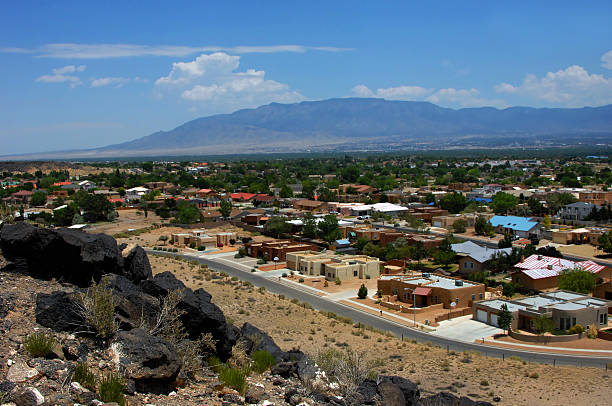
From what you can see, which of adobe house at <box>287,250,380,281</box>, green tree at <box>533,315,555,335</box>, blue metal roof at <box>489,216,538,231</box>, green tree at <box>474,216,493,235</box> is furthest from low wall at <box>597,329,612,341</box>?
green tree at <box>474,216,493,235</box>

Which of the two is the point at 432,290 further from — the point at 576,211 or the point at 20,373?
the point at 576,211

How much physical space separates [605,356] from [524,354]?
3.53m

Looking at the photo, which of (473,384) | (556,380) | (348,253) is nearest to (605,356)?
(556,380)

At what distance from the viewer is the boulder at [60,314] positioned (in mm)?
12641

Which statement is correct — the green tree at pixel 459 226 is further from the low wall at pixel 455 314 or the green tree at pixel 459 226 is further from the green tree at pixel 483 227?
the low wall at pixel 455 314

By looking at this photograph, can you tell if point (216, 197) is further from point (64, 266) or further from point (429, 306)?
point (64, 266)

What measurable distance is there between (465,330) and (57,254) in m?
21.2

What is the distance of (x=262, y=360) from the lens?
628 inches

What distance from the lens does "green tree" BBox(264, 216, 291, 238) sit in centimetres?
6138

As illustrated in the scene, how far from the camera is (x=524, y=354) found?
25875 millimetres

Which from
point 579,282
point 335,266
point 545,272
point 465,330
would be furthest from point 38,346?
point 545,272

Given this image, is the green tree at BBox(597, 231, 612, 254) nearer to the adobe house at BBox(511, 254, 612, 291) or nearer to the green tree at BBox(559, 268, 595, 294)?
the adobe house at BBox(511, 254, 612, 291)

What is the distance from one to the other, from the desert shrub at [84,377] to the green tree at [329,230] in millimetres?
46648

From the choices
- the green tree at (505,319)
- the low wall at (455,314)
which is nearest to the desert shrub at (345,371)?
the green tree at (505,319)
